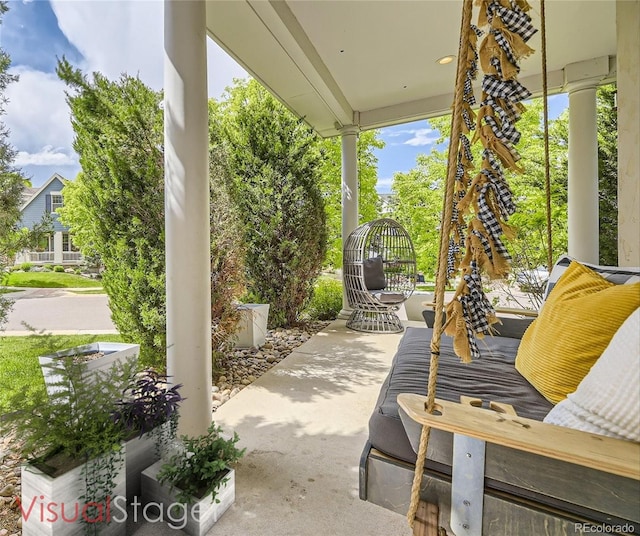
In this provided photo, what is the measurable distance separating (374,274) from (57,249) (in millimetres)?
3849

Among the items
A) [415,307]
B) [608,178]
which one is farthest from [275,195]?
[608,178]

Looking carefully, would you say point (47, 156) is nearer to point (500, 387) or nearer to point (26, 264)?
point (26, 264)

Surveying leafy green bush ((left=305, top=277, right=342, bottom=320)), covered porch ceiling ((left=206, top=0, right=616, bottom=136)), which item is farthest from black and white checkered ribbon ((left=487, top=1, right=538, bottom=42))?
leafy green bush ((left=305, top=277, right=342, bottom=320))

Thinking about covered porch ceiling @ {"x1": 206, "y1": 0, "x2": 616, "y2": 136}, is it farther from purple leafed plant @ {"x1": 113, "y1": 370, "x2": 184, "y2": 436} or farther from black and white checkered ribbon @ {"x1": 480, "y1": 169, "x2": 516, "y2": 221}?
purple leafed plant @ {"x1": 113, "y1": 370, "x2": 184, "y2": 436}

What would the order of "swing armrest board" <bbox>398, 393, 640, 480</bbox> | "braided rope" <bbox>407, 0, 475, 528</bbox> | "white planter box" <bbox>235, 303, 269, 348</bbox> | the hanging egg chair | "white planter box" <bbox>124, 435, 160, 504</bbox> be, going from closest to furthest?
1. "swing armrest board" <bbox>398, 393, 640, 480</bbox>
2. "braided rope" <bbox>407, 0, 475, 528</bbox>
3. "white planter box" <bbox>124, 435, 160, 504</bbox>
4. "white planter box" <bbox>235, 303, 269, 348</bbox>
5. the hanging egg chair

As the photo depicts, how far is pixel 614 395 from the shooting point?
76 centimetres

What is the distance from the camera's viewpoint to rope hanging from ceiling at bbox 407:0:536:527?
923 mm

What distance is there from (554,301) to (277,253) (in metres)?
3.64

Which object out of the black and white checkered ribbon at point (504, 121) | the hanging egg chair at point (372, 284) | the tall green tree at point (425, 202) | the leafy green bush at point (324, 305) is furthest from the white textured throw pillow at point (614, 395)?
the tall green tree at point (425, 202)

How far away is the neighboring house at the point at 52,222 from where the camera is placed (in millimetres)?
1802

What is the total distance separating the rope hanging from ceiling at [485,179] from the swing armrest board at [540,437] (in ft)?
0.21

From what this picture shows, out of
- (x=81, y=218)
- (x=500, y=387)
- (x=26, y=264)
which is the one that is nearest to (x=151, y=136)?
(x=81, y=218)

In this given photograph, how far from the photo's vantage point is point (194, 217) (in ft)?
5.80

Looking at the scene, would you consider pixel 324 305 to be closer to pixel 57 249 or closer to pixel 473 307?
pixel 57 249
